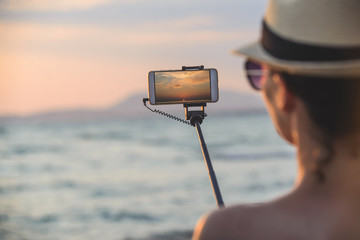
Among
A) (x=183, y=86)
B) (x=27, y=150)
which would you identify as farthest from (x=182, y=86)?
(x=27, y=150)

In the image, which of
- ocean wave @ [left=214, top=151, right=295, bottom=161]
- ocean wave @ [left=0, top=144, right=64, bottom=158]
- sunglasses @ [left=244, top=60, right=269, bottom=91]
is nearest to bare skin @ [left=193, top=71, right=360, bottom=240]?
sunglasses @ [left=244, top=60, right=269, bottom=91]

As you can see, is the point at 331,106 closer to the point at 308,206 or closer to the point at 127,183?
the point at 308,206

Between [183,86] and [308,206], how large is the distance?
1105 mm

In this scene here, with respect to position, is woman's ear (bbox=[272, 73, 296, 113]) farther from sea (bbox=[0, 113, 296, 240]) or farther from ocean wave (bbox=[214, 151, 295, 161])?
ocean wave (bbox=[214, 151, 295, 161])

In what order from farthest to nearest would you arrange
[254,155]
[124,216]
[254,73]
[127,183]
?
[254,155]
[127,183]
[124,216]
[254,73]

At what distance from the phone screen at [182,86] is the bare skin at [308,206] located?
41.2 inches

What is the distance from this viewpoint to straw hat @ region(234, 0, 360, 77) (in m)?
1.03

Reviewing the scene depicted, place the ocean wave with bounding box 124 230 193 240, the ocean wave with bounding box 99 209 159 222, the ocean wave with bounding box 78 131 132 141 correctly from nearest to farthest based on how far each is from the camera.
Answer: the ocean wave with bounding box 124 230 193 240, the ocean wave with bounding box 99 209 159 222, the ocean wave with bounding box 78 131 132 141

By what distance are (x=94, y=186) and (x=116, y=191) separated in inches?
63.7

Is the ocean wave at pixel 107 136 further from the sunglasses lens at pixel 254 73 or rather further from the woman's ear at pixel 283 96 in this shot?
the woman's ear at pixel 283 96

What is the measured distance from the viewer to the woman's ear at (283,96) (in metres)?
1.09

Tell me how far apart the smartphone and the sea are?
2.68 m

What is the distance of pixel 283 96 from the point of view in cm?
110

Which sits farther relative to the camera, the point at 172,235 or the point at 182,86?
the point at 172,235
